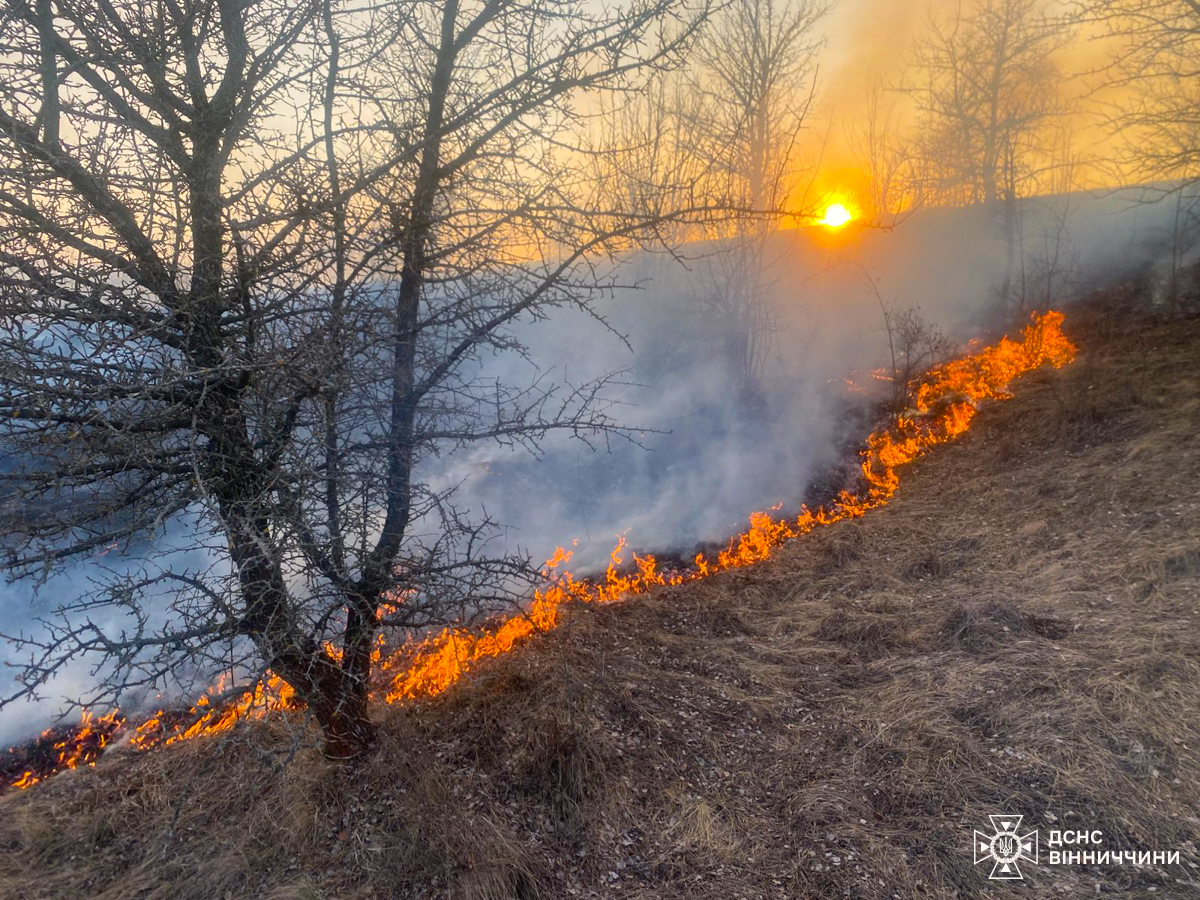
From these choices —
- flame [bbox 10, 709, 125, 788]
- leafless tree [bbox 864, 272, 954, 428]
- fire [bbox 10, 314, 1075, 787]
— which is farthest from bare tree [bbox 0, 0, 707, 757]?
leafless tree [bbox 864, 272, 954, 428]

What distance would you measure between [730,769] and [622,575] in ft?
14.5

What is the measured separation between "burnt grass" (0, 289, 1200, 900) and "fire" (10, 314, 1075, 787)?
1.05 ft

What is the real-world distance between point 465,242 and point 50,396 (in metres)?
1.98

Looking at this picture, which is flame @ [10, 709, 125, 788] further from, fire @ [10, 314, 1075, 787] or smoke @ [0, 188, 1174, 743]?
smoke @ [0, 188, 1174, 743]

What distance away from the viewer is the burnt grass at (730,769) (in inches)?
117

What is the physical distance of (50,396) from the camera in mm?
2311

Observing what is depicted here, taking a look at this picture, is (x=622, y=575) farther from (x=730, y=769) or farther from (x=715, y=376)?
(x=715, y=376)

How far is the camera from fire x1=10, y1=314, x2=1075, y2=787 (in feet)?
14.3

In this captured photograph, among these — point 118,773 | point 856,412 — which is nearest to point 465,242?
point 118,773

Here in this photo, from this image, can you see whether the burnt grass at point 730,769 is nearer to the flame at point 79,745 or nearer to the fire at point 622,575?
the fire at point 622,575

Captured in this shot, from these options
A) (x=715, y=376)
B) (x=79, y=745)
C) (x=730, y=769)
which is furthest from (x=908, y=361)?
(x=79, y=745)

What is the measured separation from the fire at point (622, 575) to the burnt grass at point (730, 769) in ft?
1.05

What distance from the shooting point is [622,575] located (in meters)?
7.97

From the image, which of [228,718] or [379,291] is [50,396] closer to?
[379,291]
